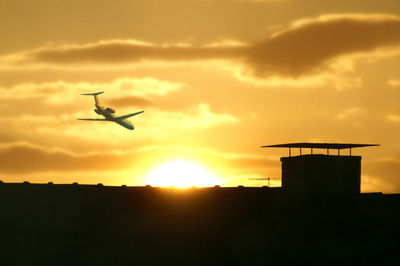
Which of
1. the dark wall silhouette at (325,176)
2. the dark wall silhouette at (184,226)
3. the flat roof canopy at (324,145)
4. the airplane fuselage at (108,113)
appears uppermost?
the airplane fuselage at (108,113)

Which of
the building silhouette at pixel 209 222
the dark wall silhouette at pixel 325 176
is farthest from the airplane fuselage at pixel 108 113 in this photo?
the dark wall silhouette at pixel 325 176

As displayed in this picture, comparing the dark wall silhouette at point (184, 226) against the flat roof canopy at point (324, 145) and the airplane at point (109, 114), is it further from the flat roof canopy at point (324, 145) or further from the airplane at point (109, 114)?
the airplane at point (109, 114)

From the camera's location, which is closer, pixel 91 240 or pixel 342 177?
pixel 91 240

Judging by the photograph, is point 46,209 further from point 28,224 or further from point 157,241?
point 157,241

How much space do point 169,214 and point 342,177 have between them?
17680mm

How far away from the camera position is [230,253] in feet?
200

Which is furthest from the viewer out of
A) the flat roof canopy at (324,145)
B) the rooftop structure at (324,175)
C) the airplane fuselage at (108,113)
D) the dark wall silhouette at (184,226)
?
the airplane fuselage at (108,113)

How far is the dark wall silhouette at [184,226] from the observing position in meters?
59.9

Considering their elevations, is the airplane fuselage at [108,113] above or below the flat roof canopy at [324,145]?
above

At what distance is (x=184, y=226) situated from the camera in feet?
202

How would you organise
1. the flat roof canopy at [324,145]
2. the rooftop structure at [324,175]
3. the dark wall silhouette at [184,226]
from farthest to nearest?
the flat roof canopy at [324,145]
the rooftop structure at [324,175]
the dark wall silhouette at [184,226]

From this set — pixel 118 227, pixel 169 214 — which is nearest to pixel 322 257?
pixel 169 214

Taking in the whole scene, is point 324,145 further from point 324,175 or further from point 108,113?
point 108,113

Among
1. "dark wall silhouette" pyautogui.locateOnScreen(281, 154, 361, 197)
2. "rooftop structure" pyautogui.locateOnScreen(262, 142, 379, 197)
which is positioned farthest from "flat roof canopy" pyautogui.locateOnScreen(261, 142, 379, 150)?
"dark wall silhouette" pyautogui.locateOnScreen(281, 154, 361, 197)
